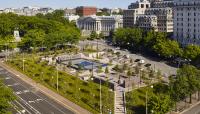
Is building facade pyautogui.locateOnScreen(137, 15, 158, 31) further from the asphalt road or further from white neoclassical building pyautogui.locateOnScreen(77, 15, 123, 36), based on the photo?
the asphalt road

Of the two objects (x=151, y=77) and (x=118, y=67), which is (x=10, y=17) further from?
(x=151, y=77)

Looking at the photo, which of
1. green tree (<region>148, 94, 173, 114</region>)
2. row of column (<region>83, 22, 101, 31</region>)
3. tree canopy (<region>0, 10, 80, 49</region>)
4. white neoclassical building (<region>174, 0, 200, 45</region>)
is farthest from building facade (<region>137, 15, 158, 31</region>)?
green tree (<region>148, 94, 173, 114</region>)

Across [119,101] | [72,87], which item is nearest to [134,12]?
[72,87]

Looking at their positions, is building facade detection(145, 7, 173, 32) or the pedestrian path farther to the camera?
building facade detection(145, 7, 173, 32)

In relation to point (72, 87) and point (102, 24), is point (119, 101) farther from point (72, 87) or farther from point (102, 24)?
point (102, 24)

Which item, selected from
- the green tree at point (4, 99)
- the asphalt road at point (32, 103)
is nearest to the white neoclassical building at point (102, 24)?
the asphalt road at point (32, 103)
